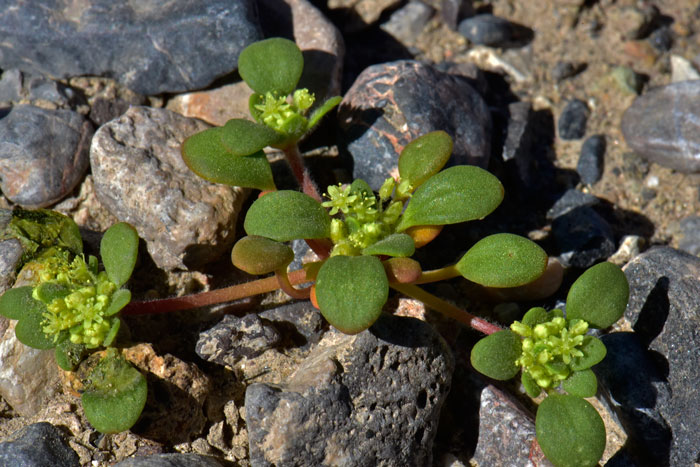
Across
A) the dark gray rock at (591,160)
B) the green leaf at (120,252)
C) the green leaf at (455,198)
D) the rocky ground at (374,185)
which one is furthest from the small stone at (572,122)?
the green leaf at (120,252)

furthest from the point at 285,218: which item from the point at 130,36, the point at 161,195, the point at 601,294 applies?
the point at 130,36

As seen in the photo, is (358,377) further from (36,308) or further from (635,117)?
(635,117)

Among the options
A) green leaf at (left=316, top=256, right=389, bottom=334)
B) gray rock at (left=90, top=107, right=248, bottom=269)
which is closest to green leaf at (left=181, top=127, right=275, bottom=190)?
gray rock at (left=90, top=107, right=248, bottom=269)

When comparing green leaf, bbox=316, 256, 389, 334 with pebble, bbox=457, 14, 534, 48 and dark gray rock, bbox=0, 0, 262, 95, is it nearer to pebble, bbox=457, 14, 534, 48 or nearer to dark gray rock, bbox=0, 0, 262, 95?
dark gray rock, bbox=0, 0, 262, 95

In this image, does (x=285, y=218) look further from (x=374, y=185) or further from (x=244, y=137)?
(x=374, y=185)

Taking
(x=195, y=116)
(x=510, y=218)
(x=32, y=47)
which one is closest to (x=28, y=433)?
(x=195, y=116)

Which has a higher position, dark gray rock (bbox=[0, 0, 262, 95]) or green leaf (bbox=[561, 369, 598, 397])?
dark gray rock (bbox=[0, 0, 262, 95])
